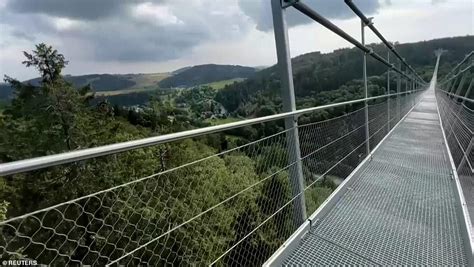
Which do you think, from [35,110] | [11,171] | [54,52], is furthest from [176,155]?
[11,171]

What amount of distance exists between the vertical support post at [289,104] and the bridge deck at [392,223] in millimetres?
231

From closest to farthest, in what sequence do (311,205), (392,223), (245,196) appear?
1. (392,223)
2. (311,205)
3. (245,196)

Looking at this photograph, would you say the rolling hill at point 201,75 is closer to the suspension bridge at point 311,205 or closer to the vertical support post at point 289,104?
the suspension bridge at point 311,205

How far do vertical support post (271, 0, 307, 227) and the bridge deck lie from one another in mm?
231

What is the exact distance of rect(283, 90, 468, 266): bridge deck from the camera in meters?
1.95

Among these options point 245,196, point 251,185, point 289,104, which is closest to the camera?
point 251,185

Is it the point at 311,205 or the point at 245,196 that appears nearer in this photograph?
the point at 311,205

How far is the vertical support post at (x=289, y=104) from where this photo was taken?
6.84 feet

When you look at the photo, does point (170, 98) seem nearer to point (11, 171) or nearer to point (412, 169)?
point (412, 169)

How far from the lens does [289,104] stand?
2.17 meters

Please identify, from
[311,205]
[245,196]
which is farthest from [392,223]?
[245,196]

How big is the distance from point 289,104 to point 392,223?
1.14m

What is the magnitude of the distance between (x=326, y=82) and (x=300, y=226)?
362 inches

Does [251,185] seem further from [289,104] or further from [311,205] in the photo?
[311,205]
